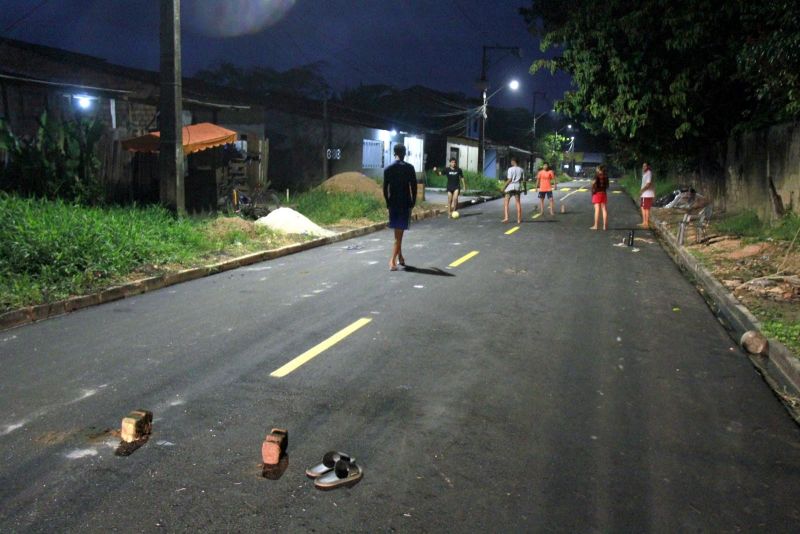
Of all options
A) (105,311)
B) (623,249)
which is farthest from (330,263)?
(623,249)

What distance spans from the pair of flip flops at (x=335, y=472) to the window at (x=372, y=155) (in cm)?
3186

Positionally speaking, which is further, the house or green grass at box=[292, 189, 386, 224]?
green grass at box=[292, 189, 386, 224]

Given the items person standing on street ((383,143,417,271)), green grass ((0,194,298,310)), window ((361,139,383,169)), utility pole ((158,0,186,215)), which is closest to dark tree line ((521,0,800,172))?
person standing on street ((383,143,417,271))

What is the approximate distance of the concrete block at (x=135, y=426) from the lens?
13.4ft

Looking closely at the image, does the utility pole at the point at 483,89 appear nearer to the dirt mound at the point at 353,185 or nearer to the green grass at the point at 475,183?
the green grass at the point at 475,183

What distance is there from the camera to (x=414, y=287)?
9.23 metres

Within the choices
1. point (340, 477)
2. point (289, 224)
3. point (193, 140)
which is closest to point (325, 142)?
point (193, 140)

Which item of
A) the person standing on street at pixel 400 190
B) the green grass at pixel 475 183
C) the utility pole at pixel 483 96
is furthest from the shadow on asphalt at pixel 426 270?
the utility pole at pixel 483 96

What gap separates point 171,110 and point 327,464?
34.0 ft

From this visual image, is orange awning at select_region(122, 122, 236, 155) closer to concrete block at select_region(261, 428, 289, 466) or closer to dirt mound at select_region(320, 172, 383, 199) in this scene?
dirt mound at select_region(320, 172, 383, 199)

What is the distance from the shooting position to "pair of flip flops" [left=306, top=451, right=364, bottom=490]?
139 inches

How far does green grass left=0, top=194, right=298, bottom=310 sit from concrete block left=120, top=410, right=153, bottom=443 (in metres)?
3.91

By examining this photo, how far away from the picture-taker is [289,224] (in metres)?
14.8

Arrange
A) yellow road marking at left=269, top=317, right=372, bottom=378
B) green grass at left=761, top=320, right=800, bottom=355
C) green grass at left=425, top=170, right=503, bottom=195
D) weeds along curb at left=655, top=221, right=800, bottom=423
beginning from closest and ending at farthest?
weeds along curb at left=655, top=221, right=800, bottom=423, yellow road marking at left=269, top=317, right=372, bottom=378, green grass at left=761, top=320, right=800, bottom=355, green grass at left=425, top=170, right=503, bottom=195
